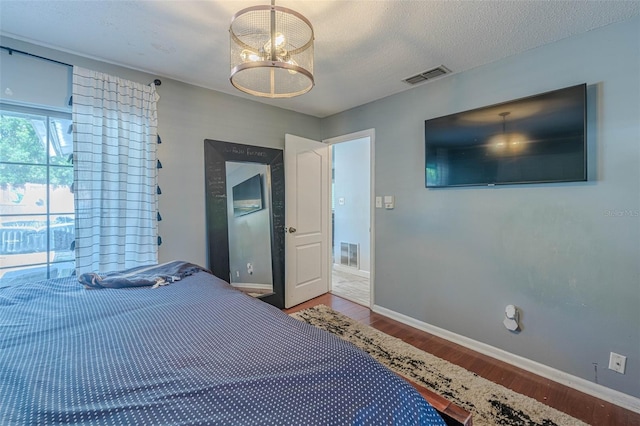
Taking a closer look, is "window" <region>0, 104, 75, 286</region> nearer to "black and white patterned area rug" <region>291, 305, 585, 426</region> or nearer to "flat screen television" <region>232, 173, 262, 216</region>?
"flat screen television" <region>232, 173, 262, 216</region>

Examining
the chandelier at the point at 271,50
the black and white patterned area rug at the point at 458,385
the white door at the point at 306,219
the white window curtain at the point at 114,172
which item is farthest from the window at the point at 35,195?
the black and white patterned area rug at the point at 458,385

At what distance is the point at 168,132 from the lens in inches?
102

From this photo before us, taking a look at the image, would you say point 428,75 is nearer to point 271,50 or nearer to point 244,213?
point 271,50

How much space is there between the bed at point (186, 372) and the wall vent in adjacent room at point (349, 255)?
3627 mm

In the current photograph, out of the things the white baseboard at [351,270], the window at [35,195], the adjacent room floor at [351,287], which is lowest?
the adjacent room floor at [351,287]

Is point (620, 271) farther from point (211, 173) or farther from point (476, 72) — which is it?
point (211, 173)

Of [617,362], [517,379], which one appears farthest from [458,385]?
[617,362]

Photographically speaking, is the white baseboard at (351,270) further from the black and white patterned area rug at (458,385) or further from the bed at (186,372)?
the bed at (186,372)

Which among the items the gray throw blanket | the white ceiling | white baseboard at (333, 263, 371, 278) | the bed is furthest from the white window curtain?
white baseboard at (333, 263, 371, 278)

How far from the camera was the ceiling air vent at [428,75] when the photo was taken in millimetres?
2432

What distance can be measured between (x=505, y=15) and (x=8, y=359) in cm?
290

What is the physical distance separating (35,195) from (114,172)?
53 centimetres

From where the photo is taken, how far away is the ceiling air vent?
2432 millimetres

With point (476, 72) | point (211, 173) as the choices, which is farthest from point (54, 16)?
point (476, 72)
